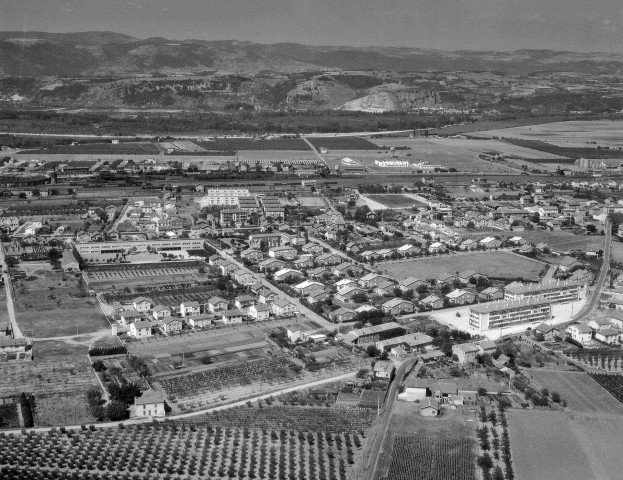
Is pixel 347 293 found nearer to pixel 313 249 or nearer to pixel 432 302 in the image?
pixel 432 302

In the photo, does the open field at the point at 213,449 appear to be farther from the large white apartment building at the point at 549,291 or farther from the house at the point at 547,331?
the large white apartment building at the point at 549,291


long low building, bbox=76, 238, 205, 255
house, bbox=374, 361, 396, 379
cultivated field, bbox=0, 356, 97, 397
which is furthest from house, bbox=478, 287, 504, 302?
cultivated field, bbox=0, 356, 97, 397

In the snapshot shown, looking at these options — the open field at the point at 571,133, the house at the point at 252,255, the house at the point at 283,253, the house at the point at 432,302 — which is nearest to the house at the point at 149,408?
the house at the point at 432,302

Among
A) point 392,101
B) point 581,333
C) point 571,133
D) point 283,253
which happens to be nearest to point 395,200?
point 283,253

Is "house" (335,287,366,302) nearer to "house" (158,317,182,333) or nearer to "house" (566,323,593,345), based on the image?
"house" (158,317,182,333)

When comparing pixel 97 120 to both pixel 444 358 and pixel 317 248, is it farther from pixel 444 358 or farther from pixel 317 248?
pixel 444 358

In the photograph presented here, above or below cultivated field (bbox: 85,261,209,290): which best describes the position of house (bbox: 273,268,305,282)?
above
